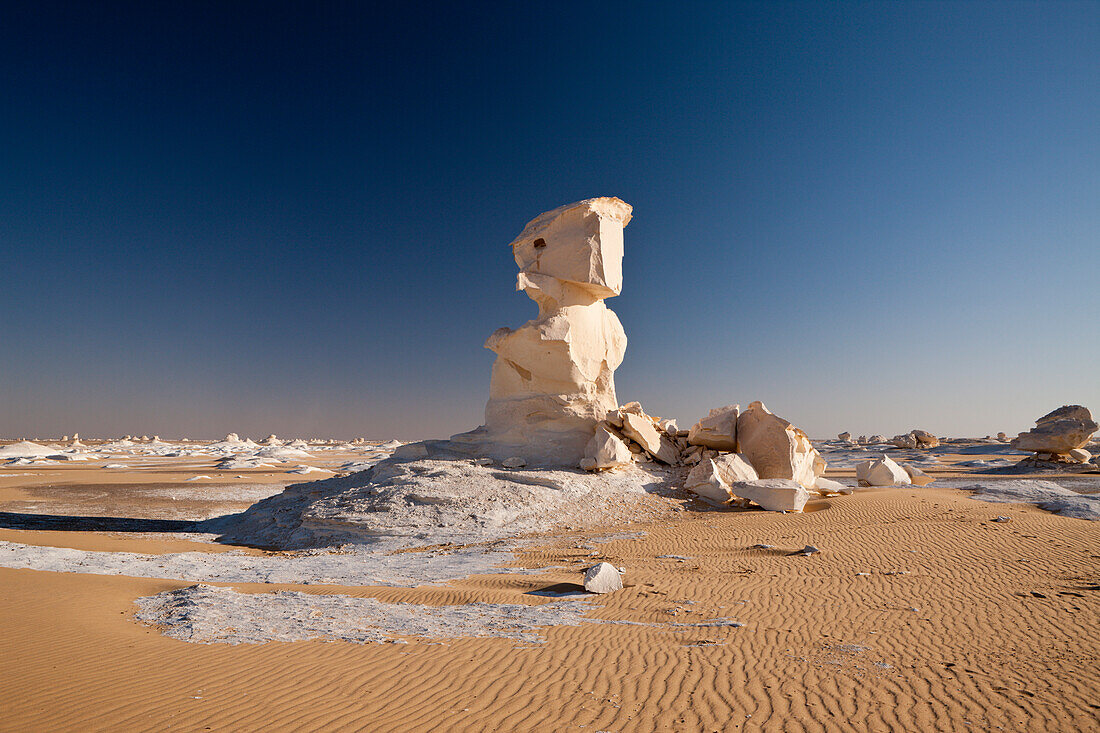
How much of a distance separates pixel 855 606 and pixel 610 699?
4903 mm

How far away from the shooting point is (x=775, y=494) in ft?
54.8

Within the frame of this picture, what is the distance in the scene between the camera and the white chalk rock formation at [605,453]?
18016mm

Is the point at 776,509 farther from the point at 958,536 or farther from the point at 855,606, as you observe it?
the point at 855,606

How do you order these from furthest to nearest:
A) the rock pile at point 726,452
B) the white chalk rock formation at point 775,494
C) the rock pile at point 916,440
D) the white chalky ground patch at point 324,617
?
the rock pile at point 916,440 → the rock pile at point 726,452 → the white chalk rock formation at point 775,494 → the white chalky ground patch at point 324,617

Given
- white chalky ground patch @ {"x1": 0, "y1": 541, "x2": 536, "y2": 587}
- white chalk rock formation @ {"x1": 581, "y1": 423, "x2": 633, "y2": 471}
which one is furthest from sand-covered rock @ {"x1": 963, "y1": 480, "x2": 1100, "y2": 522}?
white chalky ground patch @ {"x1": 0, "y1": 541, "x2": 536, "y2": 587}

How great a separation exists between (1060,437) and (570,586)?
3389 cm

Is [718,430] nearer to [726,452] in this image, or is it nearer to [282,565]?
[726,452]

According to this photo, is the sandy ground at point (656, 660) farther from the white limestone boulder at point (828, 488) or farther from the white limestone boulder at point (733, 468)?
the white limestone boulder at point (828, 488)

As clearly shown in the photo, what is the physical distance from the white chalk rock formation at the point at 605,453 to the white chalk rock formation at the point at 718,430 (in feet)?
11.1

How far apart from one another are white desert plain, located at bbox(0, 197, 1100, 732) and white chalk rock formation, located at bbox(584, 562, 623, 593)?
4 centimetres

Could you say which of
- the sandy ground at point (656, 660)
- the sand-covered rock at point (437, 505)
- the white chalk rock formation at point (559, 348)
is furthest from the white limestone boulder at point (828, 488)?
the sandy ground at point (656, 660)

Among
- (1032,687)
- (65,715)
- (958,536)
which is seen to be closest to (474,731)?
(65,715)

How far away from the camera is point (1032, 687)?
17.6 feet

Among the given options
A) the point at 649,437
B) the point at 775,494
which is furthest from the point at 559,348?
the point at 775,494
